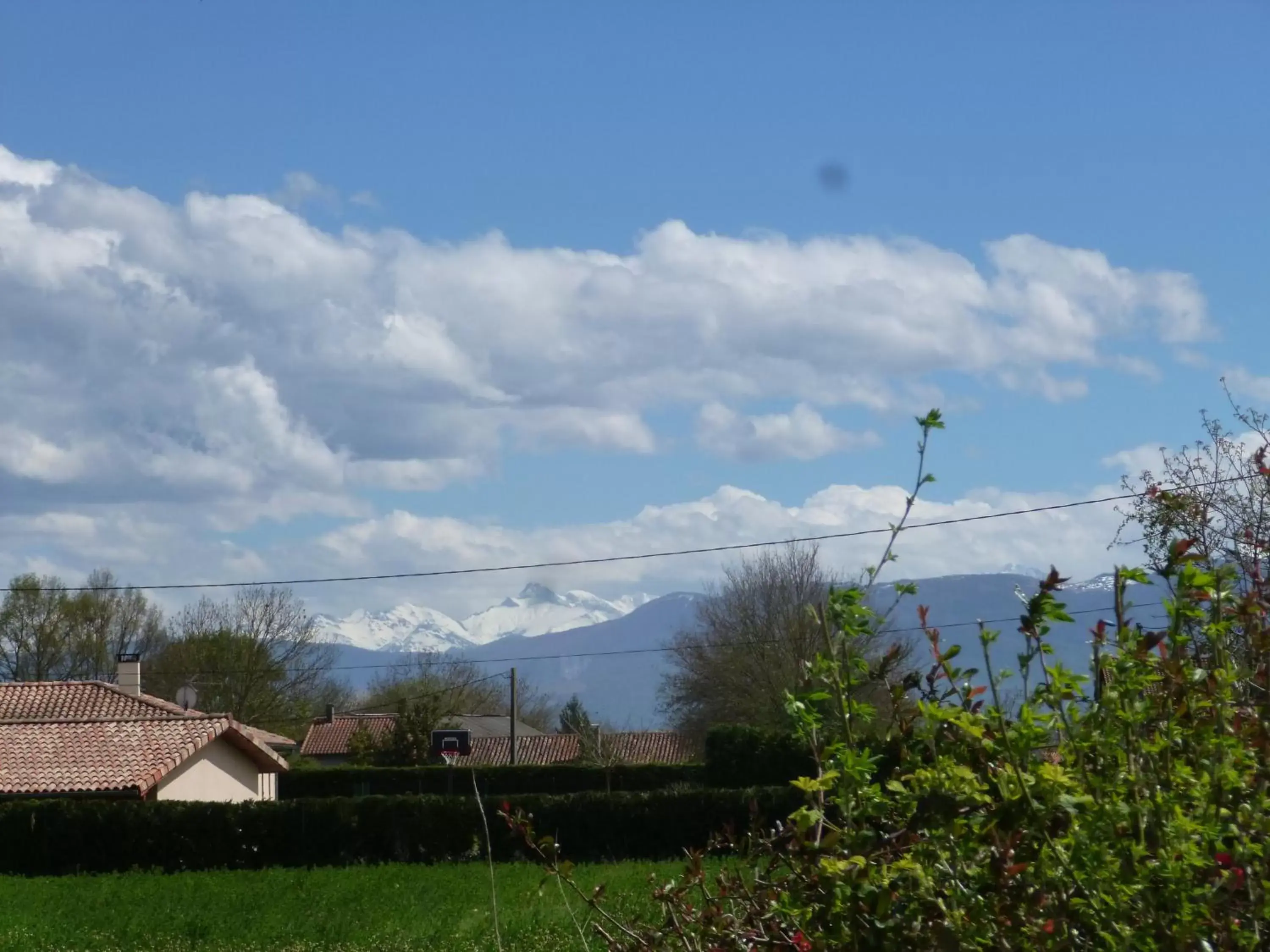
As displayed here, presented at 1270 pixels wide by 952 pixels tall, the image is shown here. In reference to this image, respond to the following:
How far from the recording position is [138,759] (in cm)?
3569

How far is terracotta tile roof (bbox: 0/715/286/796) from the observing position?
34.3 metres

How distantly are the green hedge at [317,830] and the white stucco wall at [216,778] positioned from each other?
485 centimetres

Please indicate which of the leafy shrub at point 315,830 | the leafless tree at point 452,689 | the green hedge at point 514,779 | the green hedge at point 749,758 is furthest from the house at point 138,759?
the leafless tree at point 452,689

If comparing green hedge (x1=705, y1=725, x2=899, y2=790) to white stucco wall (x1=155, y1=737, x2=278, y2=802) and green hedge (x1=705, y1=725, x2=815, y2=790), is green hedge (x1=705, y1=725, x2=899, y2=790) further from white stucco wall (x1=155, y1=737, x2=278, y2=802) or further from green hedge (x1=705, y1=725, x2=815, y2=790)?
white stucco wall (x1=155, y1=737, x2=278, y2=802)

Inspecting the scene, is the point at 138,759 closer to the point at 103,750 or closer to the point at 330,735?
the point at 103,750

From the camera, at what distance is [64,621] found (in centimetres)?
6894

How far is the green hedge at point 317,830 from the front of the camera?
3000 cm

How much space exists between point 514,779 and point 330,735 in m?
39.3

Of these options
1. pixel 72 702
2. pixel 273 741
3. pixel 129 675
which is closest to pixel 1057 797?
pixel 72 702

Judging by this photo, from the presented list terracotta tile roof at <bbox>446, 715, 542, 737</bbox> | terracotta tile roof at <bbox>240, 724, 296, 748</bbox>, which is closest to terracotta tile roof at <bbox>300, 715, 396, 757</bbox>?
terracotta tile roof at <bbox>446, 715, 542, 737</bbox>

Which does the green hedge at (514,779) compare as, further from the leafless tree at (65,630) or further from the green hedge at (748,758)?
the leafless tree at (65,630)

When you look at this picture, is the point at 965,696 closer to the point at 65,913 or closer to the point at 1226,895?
the point at 1226,895

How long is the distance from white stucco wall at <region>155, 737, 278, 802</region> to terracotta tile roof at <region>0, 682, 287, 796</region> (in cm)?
32

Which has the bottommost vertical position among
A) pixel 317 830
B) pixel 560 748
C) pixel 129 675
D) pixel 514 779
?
pixel 560 748
